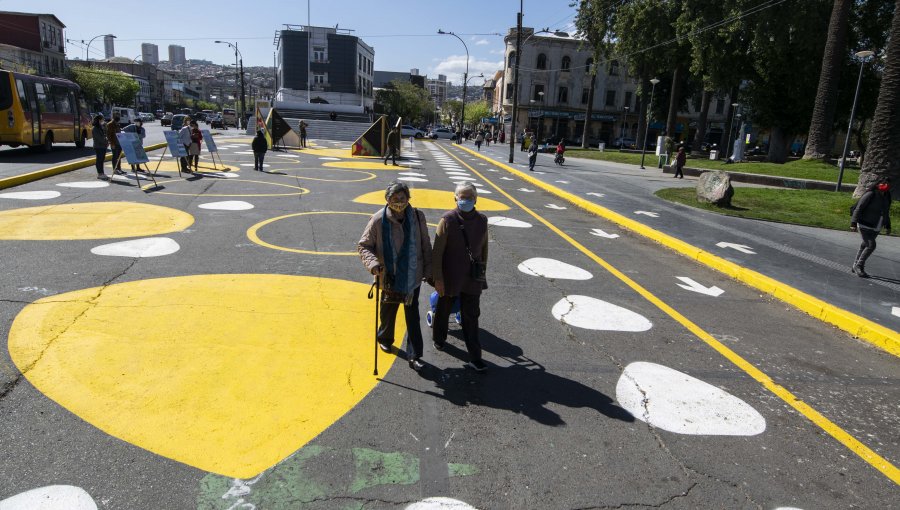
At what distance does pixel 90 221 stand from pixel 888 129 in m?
19.8

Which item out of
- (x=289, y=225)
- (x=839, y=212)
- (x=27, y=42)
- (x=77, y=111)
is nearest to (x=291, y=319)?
(x=289, y=225)

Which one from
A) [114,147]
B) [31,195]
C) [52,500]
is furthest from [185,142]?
[52,500]

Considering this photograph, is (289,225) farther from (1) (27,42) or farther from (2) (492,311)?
(1) (27,42)

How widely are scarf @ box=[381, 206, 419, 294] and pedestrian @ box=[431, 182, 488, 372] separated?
205 millimetres

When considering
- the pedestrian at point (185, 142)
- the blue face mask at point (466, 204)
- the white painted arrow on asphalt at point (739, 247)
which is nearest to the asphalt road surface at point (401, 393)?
the blue face mask at point (466, 204)

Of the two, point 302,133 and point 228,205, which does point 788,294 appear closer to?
point 228,205

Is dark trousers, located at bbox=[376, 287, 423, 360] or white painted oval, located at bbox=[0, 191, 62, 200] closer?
dark trousers, located at bbox=[376, 287, 423, 360]

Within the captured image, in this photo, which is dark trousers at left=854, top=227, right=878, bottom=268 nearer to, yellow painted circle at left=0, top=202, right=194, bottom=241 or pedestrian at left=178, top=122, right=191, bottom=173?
yellow painted circle at left=0, top=202, right=194, bottom=241

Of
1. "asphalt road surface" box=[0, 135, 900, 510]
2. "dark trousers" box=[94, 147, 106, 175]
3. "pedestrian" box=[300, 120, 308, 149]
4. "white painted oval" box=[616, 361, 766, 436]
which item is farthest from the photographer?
"pedestrian" box=[300, 120, 308, 149]

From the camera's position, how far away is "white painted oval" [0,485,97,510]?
9.27ft

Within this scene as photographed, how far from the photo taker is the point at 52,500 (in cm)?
287

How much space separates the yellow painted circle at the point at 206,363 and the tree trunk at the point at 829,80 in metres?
23.6

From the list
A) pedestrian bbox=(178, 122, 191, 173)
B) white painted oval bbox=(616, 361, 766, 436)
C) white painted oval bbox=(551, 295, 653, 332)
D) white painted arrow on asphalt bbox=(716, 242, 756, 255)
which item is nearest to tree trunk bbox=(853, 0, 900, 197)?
white painted arrow on asphalt bbox=(716, 242, 756, 255)

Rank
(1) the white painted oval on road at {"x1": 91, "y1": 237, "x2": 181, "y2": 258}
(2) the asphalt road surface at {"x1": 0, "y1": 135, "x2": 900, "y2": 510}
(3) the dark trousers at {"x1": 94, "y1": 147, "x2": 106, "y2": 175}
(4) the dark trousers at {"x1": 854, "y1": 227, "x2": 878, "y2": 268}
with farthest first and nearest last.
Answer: (3) the dark trousers at {"x1": 94, "y1": 147, "x2": 106, "y2": 175} < (4) the dark trousers at {"x1": 854, "y1": 227, "x2": 878, "y2": 268} < (1) the white painted oval on road at {"x1": 91, "y1": 237, "x2": 181, "y2": 258} < (2) the asphalt road surface at {"x1": 0, "y1": 135, "x2": 900, "y2": 510}
